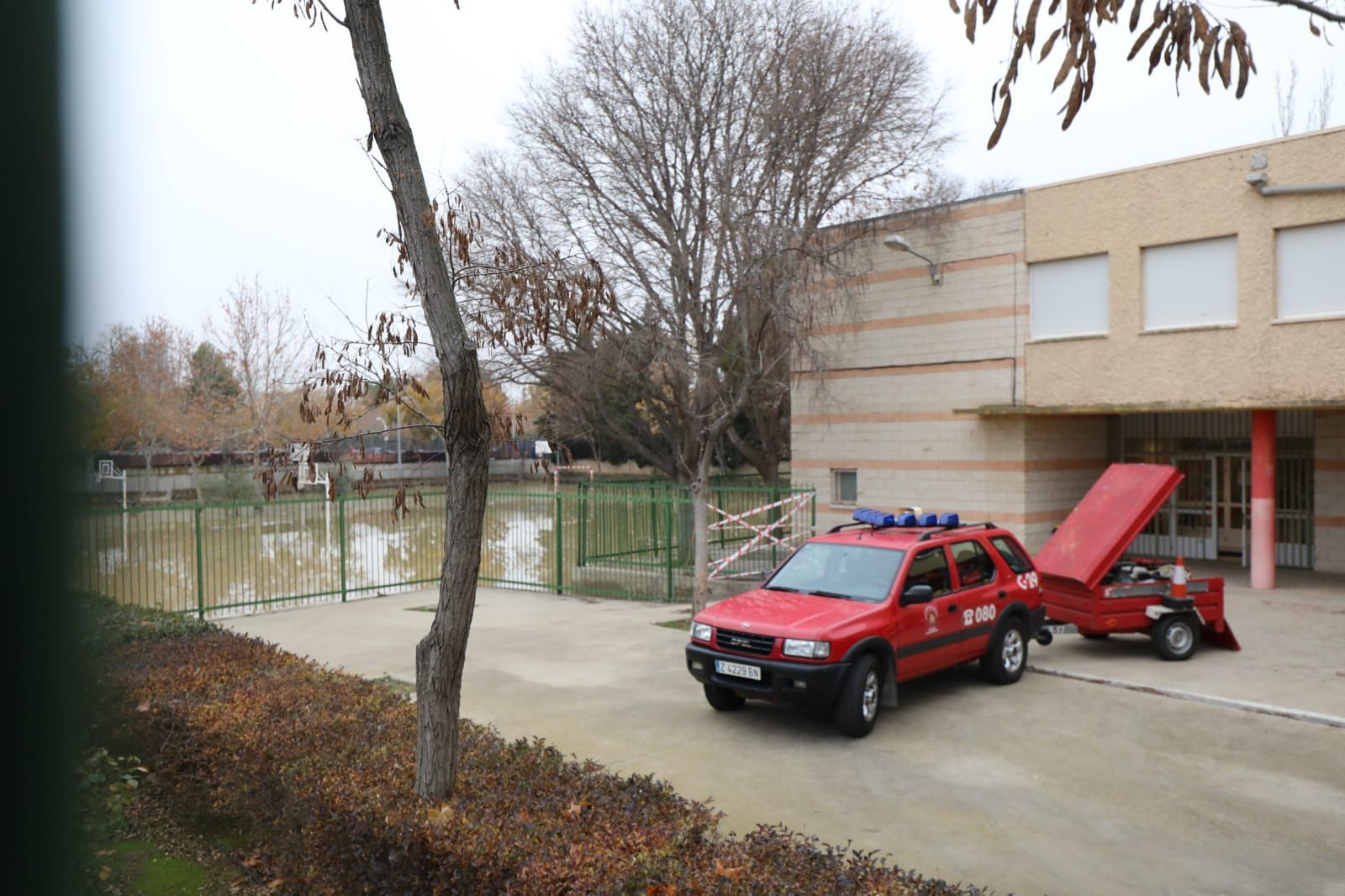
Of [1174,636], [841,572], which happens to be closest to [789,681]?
[841,572]

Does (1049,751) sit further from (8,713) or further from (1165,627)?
(8,713)

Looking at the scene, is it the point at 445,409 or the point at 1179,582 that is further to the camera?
the point at 1179,582

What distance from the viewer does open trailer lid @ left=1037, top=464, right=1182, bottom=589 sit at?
1079 centimetres

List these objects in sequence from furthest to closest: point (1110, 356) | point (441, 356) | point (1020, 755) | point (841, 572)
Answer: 1. point (1110, 356)
2. point (841, 572)
3. point (1020, 755)
4. point (441, 356)

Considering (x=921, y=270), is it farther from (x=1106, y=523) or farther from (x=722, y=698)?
(x=722, y=698)

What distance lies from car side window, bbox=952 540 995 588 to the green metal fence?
6.89 metres

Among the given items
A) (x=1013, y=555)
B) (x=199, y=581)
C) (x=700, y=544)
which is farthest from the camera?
(x=199, y=581)

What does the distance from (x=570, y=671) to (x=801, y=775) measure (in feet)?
14.1

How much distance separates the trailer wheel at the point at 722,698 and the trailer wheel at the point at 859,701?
1.19 m

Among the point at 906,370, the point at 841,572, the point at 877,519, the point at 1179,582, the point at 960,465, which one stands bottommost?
the point at 1179,582

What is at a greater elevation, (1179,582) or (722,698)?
(1179,582)

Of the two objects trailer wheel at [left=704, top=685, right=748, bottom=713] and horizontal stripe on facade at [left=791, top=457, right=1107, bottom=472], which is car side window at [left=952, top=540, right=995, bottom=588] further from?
horizontal stripe on facade at [left=791, top=457, right=1107, bottom=472]

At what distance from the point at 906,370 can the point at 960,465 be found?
226 cm

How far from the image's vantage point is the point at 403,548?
18.3 meters
